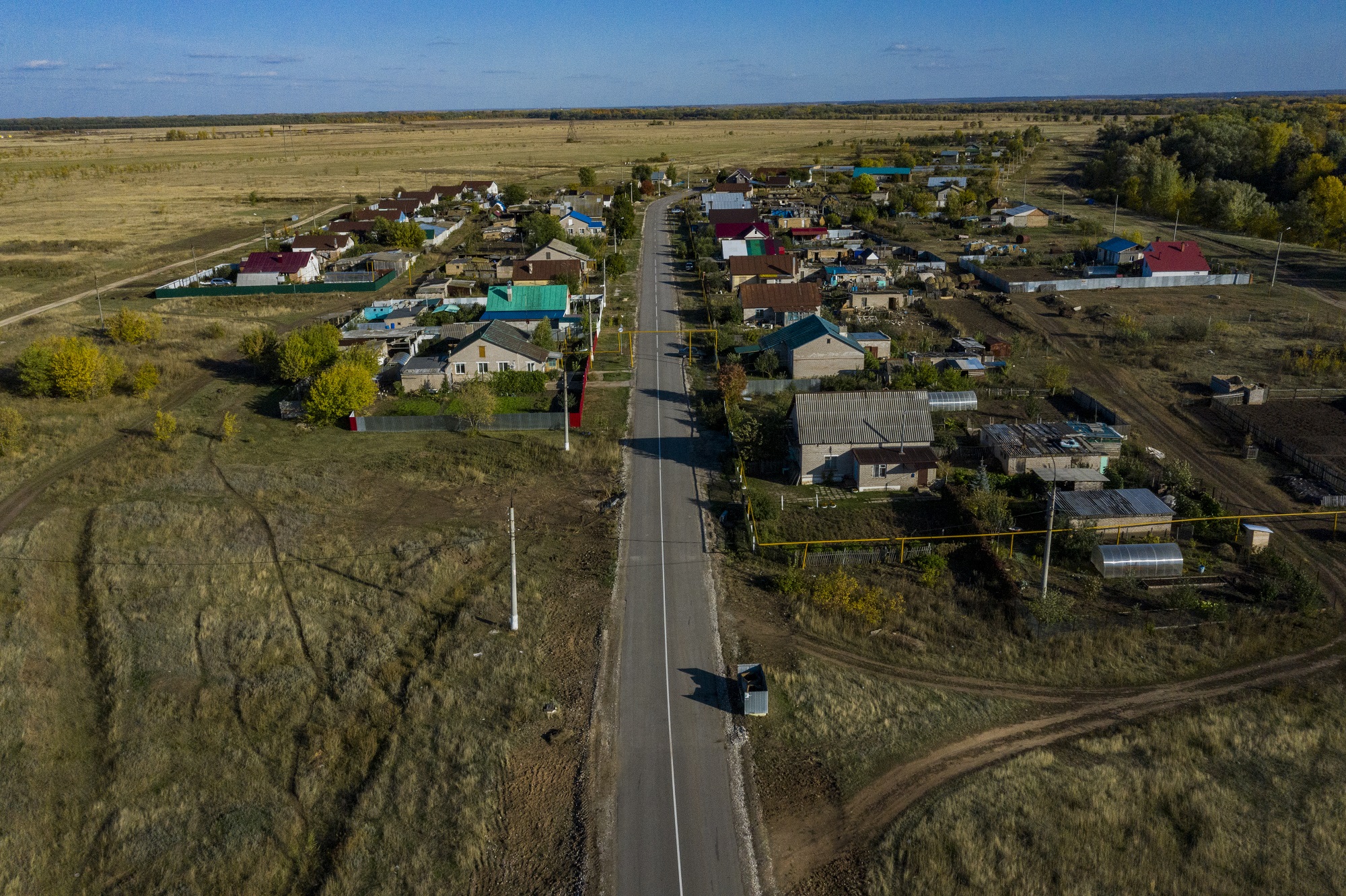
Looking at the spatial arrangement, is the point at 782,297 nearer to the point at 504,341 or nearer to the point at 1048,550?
the point at 504,341

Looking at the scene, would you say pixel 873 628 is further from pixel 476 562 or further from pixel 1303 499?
pixel 1303 499

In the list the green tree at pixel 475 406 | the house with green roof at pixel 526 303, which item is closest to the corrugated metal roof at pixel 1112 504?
the green tree at pixel 475 406

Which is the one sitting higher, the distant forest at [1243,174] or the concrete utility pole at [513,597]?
the distant forest at [1243,174]

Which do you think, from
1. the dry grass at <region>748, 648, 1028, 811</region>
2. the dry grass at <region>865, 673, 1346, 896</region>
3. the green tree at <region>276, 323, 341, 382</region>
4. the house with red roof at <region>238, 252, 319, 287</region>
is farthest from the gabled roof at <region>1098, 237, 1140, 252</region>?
the house with red roof at <region>238, 252, 319, 287</region>

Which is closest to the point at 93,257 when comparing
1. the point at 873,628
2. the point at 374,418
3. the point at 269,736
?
the point at 374,418

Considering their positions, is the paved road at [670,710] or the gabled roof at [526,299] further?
the gabled roof at [526,299]

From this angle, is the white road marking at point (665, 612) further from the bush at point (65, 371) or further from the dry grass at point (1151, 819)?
the bush at point (65, 371)
